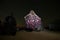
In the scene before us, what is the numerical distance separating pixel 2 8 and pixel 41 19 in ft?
1.33

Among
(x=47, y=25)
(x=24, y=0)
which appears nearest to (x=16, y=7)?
(x=24, y=0)

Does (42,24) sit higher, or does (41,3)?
(41,3)

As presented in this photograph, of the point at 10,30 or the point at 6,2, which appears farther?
Result: the point at 6,2

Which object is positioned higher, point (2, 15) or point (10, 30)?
point (2, 15)

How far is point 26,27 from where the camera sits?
1284mm

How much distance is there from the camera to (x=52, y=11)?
58.3 inches

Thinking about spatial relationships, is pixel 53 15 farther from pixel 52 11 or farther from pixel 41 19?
pixel 41 19

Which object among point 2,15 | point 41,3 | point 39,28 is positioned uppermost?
point 41,3

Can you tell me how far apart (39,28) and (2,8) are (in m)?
0.43

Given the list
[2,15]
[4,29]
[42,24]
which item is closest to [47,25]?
[42,24]

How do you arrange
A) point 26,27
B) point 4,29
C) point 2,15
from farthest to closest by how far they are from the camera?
point 2,15 < point 26,27 < point 4,29

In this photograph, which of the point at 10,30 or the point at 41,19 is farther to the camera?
the point at 41,19

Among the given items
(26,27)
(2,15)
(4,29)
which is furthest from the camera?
(2,15)

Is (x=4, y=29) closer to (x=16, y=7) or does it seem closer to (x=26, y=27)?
(x=26, y=27)
